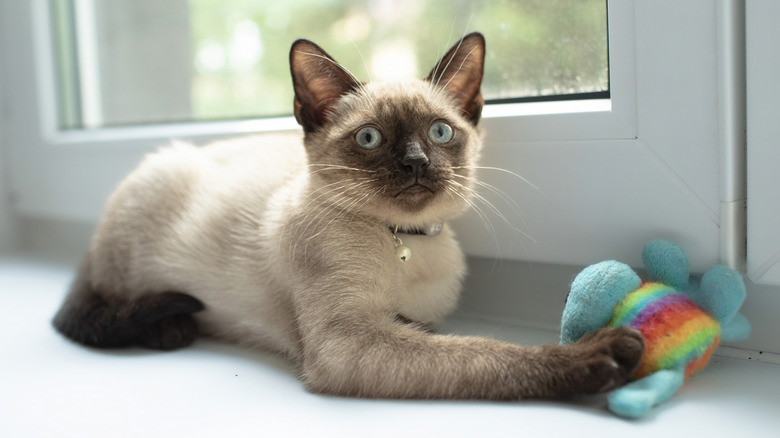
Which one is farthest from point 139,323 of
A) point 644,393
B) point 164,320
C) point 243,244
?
point 644,393

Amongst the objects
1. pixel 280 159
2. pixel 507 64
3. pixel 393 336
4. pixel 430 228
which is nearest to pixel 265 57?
pixel 280 159

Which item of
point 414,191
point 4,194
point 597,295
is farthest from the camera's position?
point 4,194

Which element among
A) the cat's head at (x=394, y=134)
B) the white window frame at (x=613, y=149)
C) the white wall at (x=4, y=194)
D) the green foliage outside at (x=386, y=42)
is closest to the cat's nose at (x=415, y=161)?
the cat's head at (x=394, y=134)

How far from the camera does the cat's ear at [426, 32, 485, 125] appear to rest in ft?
3.67

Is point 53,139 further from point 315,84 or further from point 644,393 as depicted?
point 644,393

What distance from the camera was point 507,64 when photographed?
1.30 metres

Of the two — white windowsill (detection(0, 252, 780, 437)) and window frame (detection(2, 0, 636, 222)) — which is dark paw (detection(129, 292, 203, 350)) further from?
window frame (detection(2, 0, 636, 222))

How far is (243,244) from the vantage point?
122 cm

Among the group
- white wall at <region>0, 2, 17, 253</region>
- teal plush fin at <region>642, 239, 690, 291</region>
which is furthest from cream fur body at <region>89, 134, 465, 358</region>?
white wall at <region>0, 2, 17, 253</region>

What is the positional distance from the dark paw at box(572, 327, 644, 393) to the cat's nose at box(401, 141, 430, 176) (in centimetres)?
38

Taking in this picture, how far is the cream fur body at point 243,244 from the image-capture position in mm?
1085

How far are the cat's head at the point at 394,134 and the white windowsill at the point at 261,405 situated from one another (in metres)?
0.32

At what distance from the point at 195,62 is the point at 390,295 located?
121 cm

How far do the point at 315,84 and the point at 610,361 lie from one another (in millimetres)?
710
